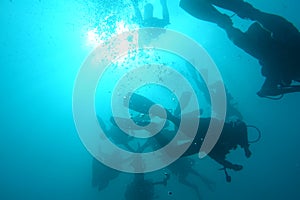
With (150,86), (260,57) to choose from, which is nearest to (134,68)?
(150,86)

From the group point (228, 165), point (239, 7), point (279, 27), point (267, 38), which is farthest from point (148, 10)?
point (228, 165)

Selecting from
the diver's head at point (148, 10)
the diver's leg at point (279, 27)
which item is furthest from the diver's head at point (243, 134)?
the diver's head at point (148, 10)

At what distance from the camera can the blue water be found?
14484 millimetres

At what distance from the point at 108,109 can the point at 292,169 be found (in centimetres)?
2777

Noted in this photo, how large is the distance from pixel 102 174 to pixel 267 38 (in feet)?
39.2

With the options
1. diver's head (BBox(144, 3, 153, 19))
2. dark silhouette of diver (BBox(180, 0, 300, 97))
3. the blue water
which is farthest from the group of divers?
the blue water

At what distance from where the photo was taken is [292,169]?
36250 millimetres

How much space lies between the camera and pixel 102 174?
15016 mm

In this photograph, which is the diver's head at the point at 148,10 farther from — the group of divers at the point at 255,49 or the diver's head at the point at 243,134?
the diver's head at the point at 243,134

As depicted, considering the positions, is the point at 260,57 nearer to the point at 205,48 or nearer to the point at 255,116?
the point at 205,48

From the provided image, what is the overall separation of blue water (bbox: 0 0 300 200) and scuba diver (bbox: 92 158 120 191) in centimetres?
642

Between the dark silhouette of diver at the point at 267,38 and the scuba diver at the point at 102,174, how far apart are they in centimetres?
1070

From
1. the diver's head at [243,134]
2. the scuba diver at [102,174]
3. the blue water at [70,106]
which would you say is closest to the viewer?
the diver's head at [243,134]

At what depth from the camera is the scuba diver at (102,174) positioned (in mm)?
14964
